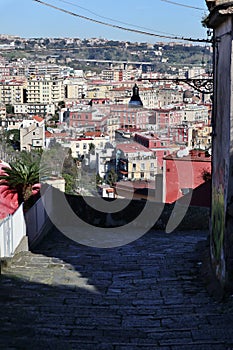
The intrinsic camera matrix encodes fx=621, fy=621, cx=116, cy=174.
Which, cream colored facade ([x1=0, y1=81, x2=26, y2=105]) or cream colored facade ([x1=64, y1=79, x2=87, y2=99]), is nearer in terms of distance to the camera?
cream colored facade ([x1=0, y1=81, x2=26, y2=105])

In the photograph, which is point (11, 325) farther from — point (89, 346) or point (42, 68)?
point (42, 68)

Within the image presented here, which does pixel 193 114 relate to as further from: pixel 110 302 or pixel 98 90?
pixel 110 302

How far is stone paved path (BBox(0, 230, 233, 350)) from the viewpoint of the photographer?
206 inches

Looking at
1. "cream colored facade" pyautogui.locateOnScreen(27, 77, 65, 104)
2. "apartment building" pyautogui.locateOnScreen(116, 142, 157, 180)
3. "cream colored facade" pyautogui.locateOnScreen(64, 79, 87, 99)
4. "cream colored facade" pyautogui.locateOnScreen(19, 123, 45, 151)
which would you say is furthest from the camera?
"cream colored facade" pyautogui.locateOnScreen(64, 79, 87, 99)

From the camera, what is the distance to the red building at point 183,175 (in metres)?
16.2

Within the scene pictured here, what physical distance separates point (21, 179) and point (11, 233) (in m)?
2.91

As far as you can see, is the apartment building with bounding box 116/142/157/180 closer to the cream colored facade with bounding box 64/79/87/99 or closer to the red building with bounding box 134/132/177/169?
the red building with bounding box 134/132/177/169

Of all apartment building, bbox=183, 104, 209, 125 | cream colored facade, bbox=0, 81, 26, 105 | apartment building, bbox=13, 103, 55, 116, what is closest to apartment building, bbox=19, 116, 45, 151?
apartment building, bbox=183, 104, 209, 125

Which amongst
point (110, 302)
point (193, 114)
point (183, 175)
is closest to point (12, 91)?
point (193, 114)

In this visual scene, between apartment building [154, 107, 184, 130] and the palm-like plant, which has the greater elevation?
the palm-like plant

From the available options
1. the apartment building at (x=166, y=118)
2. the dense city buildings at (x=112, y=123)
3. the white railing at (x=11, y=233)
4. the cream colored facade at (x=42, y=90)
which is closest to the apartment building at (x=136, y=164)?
the dense city buildings at (x=112, y=123)

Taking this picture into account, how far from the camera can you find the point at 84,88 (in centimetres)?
16738

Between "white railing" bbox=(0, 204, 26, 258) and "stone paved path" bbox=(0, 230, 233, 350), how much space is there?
0.22m

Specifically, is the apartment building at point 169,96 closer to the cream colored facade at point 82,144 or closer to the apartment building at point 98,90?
the apartment building at point 98,90
